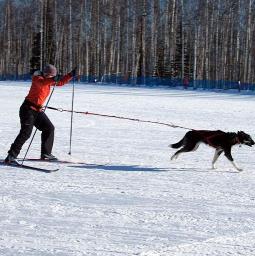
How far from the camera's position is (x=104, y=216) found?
17.4 ft

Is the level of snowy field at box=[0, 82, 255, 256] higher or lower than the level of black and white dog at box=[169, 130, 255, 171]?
lower

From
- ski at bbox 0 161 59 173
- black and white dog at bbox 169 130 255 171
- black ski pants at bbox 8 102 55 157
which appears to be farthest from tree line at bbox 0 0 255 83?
ski at bbox 0 161 59 173

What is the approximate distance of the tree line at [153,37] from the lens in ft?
145

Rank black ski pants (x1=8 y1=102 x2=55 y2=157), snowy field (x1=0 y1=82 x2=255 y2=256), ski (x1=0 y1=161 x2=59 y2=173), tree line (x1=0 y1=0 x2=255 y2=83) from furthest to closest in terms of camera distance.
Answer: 1. tree line (x1=0 y1=0 x2=255 y2=83)
2. black ski pants (x1=8 y1=102 x2=55 y2=157)
3. ski (x1=0 y1=161 x2=59 y2=173)
4. snowy field (x1=0 y1=82 x2=255 y2=256)

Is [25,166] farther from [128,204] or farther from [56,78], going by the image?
[128,204]

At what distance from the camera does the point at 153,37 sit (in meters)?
46.2

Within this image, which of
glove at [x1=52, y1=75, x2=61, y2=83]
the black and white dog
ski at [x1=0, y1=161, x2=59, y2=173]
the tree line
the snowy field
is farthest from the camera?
the tree line

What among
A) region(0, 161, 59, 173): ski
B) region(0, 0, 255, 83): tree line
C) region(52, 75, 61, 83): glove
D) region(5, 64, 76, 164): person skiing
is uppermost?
region(0, 0, 255, 83): tree line

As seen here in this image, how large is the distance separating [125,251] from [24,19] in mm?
62075

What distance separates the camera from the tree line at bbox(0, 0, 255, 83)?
44.3 meters

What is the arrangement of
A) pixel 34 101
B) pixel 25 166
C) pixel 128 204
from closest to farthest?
1. pixel 128 204
2. pixel 25 166
3. pixel 34 101

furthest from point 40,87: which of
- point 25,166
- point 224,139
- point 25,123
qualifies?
point 224,139

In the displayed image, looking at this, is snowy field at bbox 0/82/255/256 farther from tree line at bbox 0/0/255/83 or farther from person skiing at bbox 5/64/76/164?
tree line at bbox 0/0/255/83

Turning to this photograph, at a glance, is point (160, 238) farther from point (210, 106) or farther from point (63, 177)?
point (210, 106)
